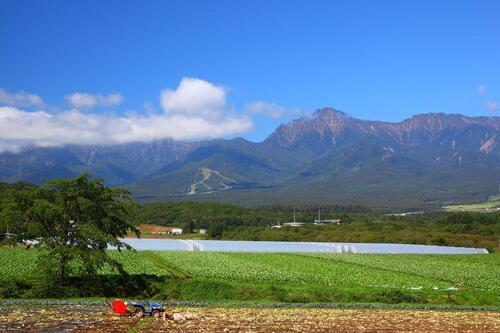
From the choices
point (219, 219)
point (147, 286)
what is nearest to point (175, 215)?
point (219, 219)

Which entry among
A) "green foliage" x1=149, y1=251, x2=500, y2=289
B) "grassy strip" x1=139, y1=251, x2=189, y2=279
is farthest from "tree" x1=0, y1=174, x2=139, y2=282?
"green foliage" x1=149, y1=251, x2=500, y2=289

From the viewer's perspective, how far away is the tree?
1238 inches

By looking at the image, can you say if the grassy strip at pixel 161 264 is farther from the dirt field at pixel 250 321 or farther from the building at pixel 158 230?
the building at pixel 158 230

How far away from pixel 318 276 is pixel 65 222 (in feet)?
67.0

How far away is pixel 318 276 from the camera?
44.3 metres

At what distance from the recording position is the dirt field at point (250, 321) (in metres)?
20.8

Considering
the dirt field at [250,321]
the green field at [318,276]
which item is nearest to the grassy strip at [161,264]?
the green field at [318,276]

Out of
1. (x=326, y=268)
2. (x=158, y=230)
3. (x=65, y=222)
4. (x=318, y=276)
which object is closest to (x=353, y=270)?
(x=326, y=268)

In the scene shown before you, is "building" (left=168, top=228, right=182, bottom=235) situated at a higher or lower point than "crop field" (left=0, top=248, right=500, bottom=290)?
higher

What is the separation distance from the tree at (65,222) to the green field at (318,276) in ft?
5.73

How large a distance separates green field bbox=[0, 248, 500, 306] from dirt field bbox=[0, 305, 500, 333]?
5.71 meters

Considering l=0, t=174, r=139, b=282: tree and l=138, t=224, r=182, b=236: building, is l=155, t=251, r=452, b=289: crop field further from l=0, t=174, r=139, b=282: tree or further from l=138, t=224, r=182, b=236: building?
l=138, t=224, r=182, b=236: building

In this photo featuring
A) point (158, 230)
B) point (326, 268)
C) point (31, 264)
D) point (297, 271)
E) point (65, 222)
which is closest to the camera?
point (65, 222)

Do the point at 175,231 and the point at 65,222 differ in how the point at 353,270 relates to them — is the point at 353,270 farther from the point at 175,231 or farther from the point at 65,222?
the point at 175,231
